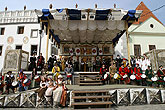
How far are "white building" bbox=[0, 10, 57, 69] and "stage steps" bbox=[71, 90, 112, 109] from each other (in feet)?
44.6

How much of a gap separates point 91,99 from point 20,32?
1882 cm

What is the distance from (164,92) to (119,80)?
2.90 meters

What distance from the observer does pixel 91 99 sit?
5234 mm

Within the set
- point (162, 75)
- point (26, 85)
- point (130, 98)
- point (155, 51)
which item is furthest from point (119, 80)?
point (26, 85)

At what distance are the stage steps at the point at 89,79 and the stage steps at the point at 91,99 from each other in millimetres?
1853

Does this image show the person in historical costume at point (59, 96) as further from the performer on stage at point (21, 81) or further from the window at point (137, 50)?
the window at point (137, 50)

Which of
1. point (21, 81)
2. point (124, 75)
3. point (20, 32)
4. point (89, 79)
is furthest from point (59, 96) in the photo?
point (20, 32)

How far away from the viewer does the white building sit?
17922 millimetres

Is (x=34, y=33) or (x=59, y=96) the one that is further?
(x=34, y=33)

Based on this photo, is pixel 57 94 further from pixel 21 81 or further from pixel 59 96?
pixel 21 81

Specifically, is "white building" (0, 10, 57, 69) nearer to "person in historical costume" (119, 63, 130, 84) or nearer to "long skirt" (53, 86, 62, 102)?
"person in historical costume" (119, 63, 130, 84)

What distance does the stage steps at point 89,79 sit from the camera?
721 cm

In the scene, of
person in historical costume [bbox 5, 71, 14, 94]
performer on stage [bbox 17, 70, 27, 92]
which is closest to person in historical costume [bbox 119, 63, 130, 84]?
performer on stage [bbox 17, 70, 27, 92]

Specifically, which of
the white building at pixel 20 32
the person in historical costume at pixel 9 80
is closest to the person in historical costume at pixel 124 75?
the person in historical costume at pixel 9 80
